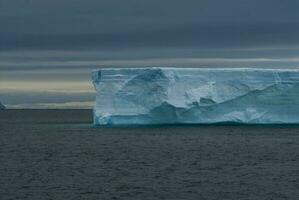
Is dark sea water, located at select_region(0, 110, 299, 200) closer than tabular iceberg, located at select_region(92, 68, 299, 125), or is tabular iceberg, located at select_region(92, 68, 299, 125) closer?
dark sea water, located at select_region(0, 110, 299, 200)

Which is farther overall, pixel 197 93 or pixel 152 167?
pixel 197 93

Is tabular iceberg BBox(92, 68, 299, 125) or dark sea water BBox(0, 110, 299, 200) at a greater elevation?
tabular iceberg BBox(92, 68, 299, 125)

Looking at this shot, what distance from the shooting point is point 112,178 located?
1401 inches

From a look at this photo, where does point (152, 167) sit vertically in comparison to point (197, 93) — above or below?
below

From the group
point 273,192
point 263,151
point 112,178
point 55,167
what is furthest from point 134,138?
point 273,192

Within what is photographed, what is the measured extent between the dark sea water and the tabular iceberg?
186 cm

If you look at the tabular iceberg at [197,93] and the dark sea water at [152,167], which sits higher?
the tabular iceberg at [197,93]

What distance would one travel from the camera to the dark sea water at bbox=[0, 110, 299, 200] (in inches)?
1233

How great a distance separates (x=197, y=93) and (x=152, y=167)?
12.2m

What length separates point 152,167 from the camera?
40.4 m

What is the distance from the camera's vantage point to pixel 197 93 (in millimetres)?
52062

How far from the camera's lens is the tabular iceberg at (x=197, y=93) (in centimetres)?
5216

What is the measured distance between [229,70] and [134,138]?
11511 millimetres

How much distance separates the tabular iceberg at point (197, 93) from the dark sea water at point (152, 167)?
73.1 inches
